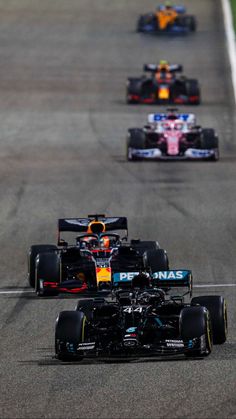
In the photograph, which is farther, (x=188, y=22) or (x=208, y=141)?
(x=188, y=22)

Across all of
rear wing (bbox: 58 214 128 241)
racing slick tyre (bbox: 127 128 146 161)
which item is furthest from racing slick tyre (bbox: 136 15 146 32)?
rear wing (bbox: 58 214 128 241)

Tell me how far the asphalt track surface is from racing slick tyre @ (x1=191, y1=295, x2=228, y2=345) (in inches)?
8.1

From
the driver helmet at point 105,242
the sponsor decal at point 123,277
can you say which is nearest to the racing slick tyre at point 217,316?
the sponsor decal at point 123,277

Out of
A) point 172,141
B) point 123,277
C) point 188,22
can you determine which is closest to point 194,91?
point 172,141

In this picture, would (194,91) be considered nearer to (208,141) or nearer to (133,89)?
(133,89)

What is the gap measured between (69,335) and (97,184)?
1707cm

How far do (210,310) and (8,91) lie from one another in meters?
33.2

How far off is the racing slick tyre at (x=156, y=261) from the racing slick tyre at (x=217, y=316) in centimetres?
381

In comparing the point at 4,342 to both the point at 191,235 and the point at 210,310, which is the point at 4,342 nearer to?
the point at 210,310

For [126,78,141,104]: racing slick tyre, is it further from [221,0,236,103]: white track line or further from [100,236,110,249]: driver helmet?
[100,236,110,249]: driver helmet

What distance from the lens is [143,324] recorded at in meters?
18.1

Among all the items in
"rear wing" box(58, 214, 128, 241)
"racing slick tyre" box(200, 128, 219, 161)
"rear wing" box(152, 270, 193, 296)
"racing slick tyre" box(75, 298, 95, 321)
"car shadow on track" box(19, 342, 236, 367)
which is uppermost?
"racing slick tyre" box(200, 128, 219, 161)

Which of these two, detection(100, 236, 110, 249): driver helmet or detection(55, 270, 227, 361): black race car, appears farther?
detection(100, 236, 110, 249): driver helmet

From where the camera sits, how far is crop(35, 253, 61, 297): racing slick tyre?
2241 centimetres
